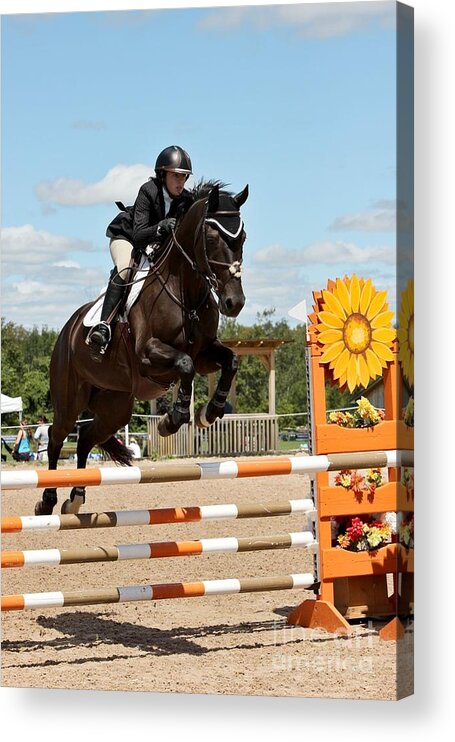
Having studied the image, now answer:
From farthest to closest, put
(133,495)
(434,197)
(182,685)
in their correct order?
1. (133,495)
2. (182,685)
3. (434,197)

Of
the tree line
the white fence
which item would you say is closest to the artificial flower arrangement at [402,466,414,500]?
the tree line

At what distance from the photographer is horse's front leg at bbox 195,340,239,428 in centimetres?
527

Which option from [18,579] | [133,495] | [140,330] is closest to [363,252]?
[133,495]

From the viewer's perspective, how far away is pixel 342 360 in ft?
17.5

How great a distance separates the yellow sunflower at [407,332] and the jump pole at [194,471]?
350mm

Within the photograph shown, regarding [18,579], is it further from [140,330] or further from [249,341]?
[249,341]

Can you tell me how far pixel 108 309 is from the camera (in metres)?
5.71

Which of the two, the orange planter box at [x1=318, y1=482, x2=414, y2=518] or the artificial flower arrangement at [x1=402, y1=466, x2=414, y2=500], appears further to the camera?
the orange planter box at [x1=318, y1=482, x2=414, y2=518]

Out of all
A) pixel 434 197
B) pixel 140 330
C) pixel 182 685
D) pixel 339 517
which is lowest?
pixel 182 685

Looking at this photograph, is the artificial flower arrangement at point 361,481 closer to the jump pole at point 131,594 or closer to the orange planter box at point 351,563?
the orange planter box at point 351,563

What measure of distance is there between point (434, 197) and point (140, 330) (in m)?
1.79

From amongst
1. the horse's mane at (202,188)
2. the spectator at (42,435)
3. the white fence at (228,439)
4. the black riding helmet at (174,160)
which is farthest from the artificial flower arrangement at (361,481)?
the white fence at (228,439)

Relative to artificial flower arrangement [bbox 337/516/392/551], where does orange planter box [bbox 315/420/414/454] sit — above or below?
above

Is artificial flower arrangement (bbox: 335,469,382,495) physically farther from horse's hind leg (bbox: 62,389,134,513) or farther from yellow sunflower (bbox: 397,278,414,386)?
horse's hind leg (bbox: 62,389,134,513)
